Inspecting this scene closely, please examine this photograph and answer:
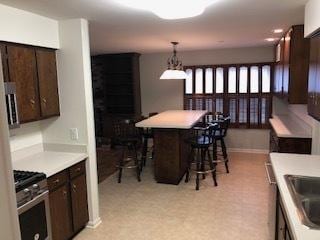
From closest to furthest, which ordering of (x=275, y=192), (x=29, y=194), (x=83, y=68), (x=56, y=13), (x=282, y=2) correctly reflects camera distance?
(x=29, y=194) → (x=275, y=192) → (x=282, y=2) → (x=56, y=13) → (x=83, y=68)

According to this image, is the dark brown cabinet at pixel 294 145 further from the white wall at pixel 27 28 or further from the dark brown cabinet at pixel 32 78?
the white wall at pixel 27 28

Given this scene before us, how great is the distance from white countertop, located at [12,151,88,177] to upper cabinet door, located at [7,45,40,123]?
0.43 metres

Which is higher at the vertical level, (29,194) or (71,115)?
(71,115)

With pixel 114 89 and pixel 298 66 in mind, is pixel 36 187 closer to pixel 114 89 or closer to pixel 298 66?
pixel 298 66

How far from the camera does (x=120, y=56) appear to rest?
654cm

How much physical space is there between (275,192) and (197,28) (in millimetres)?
2254

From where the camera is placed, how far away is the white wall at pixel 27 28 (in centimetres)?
237

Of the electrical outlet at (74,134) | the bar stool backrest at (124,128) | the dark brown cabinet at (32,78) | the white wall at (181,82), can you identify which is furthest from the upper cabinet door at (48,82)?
the white wall at (181,82)

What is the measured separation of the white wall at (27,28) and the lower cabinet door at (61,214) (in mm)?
1449

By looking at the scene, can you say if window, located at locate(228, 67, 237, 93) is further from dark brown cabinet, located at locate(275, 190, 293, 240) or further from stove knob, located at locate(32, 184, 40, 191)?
stove knob, located at locate(32, 184, 40, 191)

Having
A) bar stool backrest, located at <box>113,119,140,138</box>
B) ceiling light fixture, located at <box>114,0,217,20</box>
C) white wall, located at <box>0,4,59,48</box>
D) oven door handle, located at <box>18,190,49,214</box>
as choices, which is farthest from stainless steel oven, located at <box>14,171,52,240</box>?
bar stool backrest, located at <box>113,119,140,138</box>

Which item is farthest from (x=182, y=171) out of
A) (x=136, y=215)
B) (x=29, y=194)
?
(x=29, y=194)

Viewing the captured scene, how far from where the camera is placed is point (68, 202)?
2766mm

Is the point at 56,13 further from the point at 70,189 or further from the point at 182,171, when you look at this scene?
the point at 182,171
